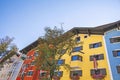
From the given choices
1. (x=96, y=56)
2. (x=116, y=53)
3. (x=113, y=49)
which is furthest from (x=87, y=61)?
(x=116, y=53)

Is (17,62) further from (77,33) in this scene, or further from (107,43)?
(107,43)

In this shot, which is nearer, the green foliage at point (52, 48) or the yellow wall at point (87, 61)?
the green foliage at point (52, 48)

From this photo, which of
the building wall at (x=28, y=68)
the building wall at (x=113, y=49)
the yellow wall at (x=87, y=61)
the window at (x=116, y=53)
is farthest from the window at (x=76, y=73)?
the building wall at (x=28, y=68)

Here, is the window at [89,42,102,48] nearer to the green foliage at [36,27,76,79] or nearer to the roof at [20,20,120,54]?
the roof at [20,20,120,54]

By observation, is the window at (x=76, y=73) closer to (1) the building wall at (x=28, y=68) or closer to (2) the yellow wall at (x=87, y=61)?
(2) the yellow wall at (x=87, y=61)

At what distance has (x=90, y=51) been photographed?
31281 millimetres

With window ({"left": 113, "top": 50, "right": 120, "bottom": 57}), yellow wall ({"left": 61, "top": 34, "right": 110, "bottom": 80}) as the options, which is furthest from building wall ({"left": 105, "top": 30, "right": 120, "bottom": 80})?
yellow wall ({"left": 61, "top": 34, "right": 110, "bottom": 80})

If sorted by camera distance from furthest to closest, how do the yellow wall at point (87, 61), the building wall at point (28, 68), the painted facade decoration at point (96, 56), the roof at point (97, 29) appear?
the building wall at point (28, 68) → the roof at point (97, 29) → the yellow wall at point (87, 61) → the painted facade decoration at point (96, 56)

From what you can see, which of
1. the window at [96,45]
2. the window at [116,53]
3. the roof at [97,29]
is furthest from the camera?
the roof at [97,29]

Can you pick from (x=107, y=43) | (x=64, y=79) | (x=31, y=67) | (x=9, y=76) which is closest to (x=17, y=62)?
(x=9, y=76)

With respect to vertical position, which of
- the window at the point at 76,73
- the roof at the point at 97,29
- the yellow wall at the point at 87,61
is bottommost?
the window at the point at 76,73

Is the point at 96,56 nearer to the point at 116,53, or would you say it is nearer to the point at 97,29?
→ the point at 116,53

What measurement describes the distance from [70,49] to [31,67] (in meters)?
15.8

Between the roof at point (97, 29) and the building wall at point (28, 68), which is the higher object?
the roof at point (97, 29)
